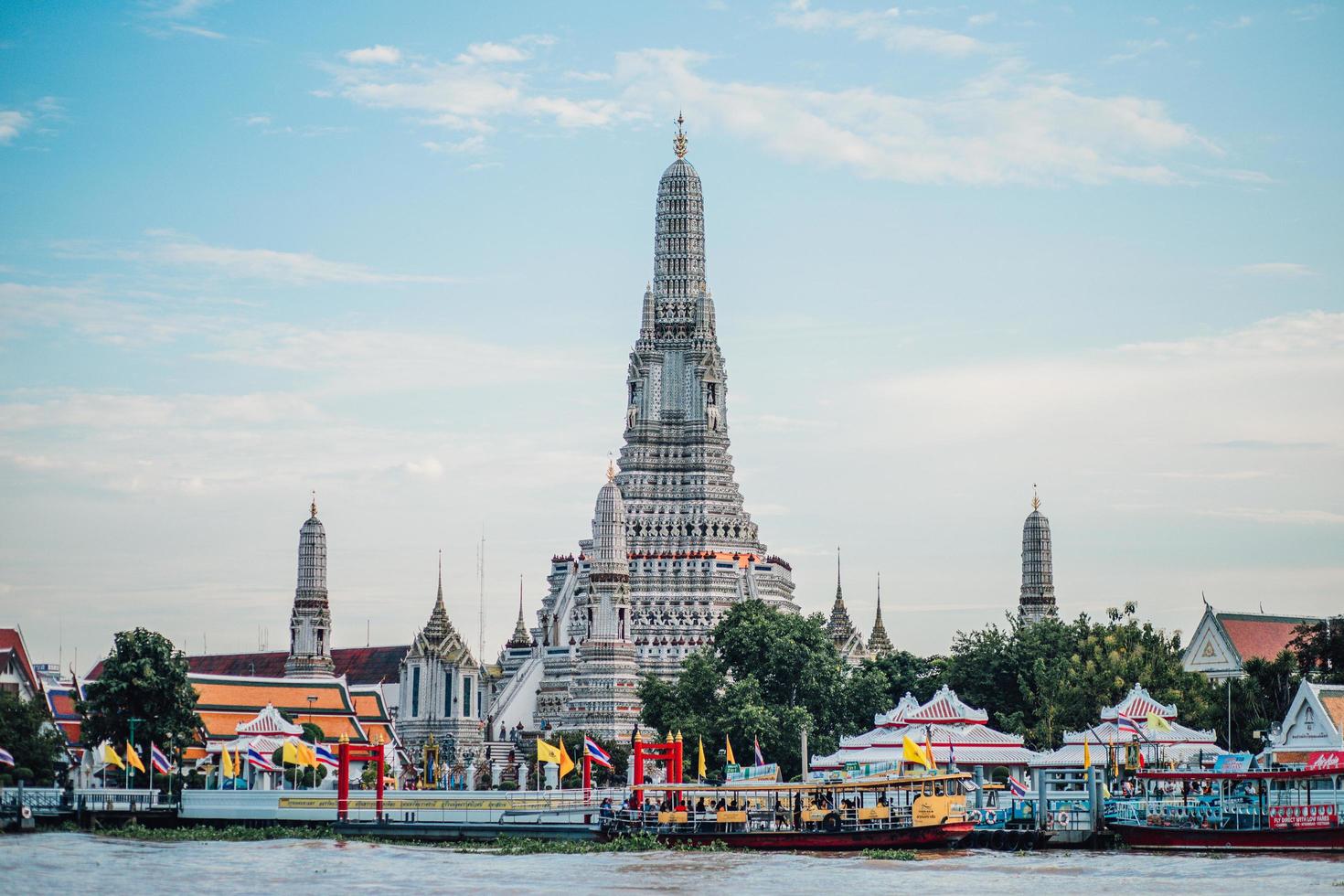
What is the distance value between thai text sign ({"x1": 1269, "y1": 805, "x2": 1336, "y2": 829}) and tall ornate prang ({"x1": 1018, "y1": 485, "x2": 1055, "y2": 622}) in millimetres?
52584

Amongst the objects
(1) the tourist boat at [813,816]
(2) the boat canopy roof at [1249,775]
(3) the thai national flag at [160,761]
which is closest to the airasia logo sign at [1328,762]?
(2) the boat canopy roof at [1249,775]

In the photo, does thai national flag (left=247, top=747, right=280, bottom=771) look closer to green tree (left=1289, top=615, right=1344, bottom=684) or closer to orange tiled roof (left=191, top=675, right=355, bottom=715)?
orange tiled roof (left=191, top=675, right=355, bottom=715)

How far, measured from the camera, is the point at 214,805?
77.1 meters

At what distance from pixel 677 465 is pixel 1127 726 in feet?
155

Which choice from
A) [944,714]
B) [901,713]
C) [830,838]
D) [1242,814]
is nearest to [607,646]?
[901,713]

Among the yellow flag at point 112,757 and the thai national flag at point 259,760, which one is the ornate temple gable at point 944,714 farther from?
the yellow flag at point 112,757

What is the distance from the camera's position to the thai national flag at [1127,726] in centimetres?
7569

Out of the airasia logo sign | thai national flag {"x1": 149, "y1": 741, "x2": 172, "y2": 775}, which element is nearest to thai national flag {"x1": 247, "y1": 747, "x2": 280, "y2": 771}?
thai national flag {"x1": 149, "y1": 741, "x2": 172, "y2": 775}

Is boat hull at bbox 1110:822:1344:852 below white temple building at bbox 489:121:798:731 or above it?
below

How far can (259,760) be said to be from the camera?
8712 centimetres

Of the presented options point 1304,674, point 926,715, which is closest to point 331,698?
point 926,715

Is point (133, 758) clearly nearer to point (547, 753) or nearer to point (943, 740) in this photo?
point (547, 753)

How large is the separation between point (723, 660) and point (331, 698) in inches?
789

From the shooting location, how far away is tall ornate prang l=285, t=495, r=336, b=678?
11619 cm
